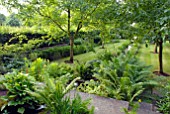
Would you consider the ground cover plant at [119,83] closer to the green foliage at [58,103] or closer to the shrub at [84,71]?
the shrub at [84,71]

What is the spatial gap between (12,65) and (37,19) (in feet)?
5.68

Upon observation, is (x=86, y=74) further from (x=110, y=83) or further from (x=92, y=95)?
(x=92, y=95)

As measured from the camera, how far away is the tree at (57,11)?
472 centimetres

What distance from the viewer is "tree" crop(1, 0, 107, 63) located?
15.5 ft

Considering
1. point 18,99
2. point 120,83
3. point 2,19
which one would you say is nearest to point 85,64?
point 120,83

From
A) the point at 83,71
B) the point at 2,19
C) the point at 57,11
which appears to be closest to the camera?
the point at 83,71

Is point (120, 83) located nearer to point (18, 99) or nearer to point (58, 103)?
point (58, 103)

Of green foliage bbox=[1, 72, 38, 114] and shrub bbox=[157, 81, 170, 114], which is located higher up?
green foliage bbox=[1, 72, 38, 114]

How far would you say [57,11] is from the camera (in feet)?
19.0

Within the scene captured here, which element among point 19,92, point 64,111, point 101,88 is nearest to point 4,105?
point 19,92

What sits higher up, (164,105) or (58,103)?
(58,103)

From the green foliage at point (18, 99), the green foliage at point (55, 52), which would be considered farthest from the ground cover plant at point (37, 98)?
the green foliage at point (55, 52)

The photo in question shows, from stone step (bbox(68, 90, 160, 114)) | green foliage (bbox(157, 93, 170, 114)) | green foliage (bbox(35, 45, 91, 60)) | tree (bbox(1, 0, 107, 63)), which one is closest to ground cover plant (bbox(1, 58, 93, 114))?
stone step (bbox(68, 90, 160, 114))

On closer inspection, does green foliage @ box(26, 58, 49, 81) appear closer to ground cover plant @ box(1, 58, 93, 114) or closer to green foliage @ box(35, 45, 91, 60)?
ground cover plant @ box(1, 58, 93, 114)
